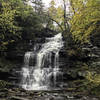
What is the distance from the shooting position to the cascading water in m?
13.9

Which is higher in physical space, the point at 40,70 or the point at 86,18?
the point at 86,18

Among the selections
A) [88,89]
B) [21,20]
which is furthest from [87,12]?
[21,20]

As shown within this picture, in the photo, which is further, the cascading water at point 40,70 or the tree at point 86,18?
the cascading water at point 40,70

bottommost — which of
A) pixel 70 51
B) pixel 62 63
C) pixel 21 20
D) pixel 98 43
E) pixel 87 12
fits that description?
pixel 62 63

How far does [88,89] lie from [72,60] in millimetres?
4676

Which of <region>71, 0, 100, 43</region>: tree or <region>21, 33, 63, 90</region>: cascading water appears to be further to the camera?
<region>21, 33, 63, 90</region>: cascading water

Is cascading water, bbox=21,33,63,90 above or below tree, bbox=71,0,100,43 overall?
below

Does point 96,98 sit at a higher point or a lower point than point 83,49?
lower

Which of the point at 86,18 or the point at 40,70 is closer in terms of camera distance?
the point at 86,18

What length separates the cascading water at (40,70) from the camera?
13.9 m

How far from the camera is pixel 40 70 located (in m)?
15.1

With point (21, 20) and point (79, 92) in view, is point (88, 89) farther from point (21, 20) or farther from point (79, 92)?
point (21, 20)

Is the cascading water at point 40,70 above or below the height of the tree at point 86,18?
below

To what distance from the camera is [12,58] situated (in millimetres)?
16906
